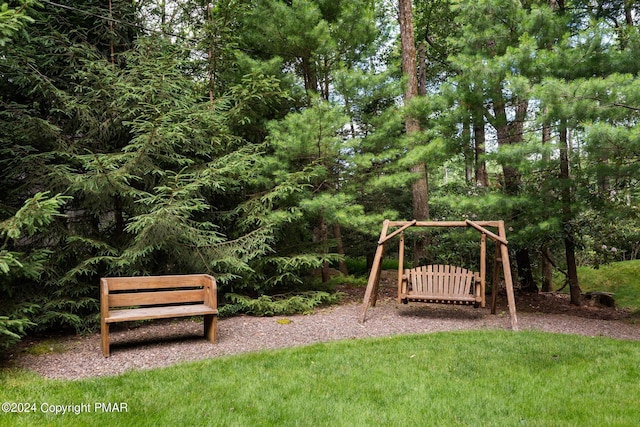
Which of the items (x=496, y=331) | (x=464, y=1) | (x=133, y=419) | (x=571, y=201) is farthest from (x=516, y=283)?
(x=133, y=419)

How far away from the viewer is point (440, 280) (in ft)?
20.5

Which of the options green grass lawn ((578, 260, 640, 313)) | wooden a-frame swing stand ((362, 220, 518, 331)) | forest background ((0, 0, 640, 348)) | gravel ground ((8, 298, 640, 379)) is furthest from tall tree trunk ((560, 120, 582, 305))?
green grass lawn ((578, 260, 640, 313))

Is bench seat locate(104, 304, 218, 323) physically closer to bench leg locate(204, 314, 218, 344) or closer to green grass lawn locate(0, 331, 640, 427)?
bench leg locate(204, 314, 218, 344)

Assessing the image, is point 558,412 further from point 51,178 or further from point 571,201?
point 51,178

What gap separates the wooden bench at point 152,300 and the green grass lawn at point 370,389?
32.2 inches

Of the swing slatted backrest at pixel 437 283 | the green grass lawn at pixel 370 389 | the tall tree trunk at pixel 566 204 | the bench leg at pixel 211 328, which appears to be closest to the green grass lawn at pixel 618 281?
the tall tree trunk at pixel 566 204

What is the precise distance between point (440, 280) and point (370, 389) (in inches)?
133

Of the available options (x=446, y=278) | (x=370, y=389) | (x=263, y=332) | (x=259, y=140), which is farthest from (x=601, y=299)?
(x=259, y=140)

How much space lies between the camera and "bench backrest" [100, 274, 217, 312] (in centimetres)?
457

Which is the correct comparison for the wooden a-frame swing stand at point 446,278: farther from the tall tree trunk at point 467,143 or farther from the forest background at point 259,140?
the tall tree trunk at point 467,143

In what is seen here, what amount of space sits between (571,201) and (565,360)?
10.8ft

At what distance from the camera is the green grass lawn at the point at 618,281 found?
879cm

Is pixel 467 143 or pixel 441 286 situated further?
pixel 467 143

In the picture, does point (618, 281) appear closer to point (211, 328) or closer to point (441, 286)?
point (441, 286)
